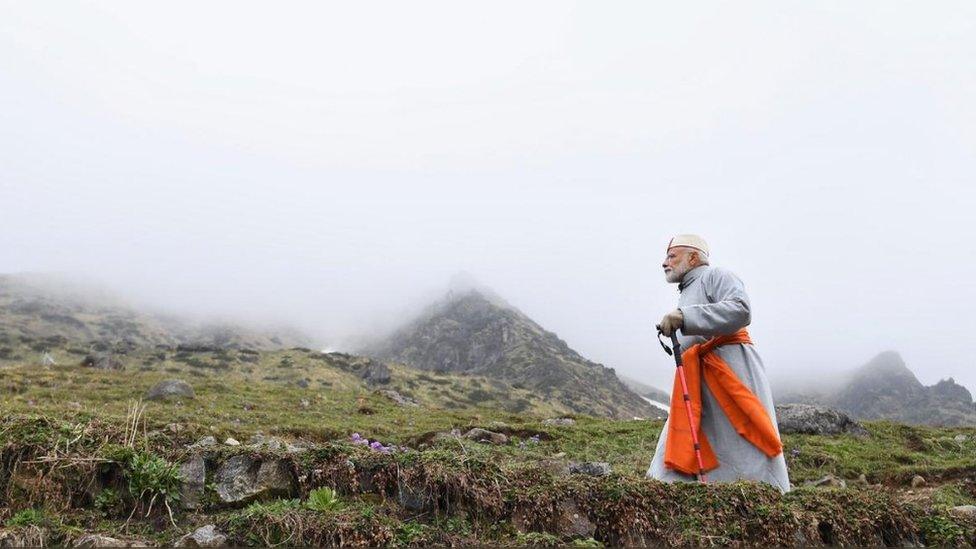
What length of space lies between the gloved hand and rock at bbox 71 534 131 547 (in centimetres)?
493

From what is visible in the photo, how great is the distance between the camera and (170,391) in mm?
24859

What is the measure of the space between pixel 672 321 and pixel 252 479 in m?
4.30

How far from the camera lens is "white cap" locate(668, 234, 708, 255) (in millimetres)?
6645

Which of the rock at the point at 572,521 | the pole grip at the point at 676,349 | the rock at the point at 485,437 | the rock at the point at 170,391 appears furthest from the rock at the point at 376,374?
the rock at the point at 572,521

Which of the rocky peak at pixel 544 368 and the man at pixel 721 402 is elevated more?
the man at pixel 721 402

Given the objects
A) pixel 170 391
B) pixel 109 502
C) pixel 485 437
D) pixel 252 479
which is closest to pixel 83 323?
pixel 170 391

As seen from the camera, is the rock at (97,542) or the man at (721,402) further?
the man at (721,402)

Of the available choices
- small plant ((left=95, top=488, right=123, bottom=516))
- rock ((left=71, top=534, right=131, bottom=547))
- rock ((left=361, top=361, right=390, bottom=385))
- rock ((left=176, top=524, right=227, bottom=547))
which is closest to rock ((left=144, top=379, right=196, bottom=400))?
small plant ((left=95, top=488, right=123, bottom=516))

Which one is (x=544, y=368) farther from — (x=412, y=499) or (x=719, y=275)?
(x=412, y=499)

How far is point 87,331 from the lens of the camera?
141 m

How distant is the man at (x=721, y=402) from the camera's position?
5.28m

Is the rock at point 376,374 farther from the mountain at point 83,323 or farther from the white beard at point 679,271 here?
the mountain at point 83,323

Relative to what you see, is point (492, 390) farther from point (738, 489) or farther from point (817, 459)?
point (738, 489)

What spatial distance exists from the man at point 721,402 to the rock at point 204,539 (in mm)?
4292
